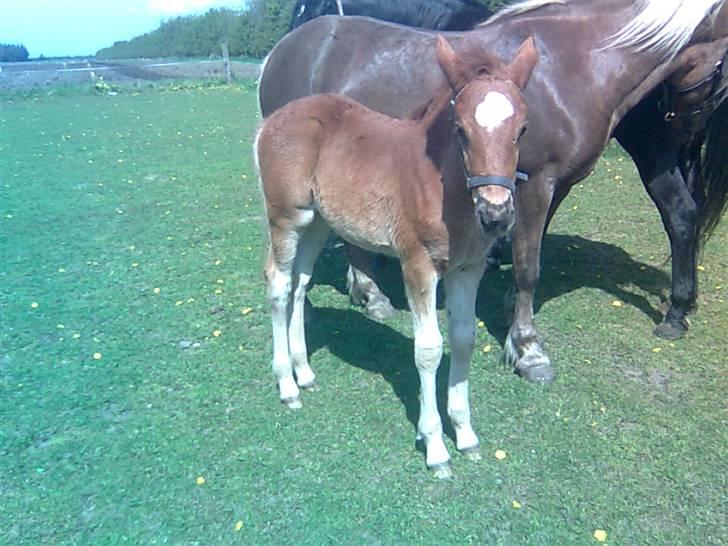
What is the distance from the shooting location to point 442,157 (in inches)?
106

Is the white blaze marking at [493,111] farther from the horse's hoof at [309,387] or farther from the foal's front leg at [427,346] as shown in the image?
the horse's hoof at [309,387]

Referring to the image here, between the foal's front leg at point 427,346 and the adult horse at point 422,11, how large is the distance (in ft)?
10.5

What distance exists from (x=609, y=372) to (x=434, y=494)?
148 cm

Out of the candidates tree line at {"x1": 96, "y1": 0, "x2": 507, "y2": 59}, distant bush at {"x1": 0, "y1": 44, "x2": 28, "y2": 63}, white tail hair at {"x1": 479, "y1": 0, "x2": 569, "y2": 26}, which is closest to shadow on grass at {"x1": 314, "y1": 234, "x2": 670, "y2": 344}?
white tail hair at {"x1": 479, "y1": 0, "x2": 569, "y2": 26}

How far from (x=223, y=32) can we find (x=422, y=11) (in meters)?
43.0

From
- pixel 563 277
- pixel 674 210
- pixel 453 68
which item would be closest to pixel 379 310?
pixel 563 277

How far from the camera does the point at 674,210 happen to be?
4.28m

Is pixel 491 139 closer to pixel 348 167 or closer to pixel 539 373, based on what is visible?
pixel 348 167

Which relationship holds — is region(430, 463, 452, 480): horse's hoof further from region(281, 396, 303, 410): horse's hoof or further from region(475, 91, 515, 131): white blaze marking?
region(475, 91, 515, 131): white blaze marking

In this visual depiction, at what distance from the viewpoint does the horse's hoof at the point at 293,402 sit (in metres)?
3.47

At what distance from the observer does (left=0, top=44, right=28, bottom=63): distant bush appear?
50156 millimetres

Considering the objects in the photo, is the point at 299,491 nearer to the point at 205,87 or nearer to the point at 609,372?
the point at 609,372

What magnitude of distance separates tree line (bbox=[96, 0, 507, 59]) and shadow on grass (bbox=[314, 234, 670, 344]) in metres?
18.9

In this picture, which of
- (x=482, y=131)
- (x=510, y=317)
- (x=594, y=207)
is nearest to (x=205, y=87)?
(x=594, y=207)
